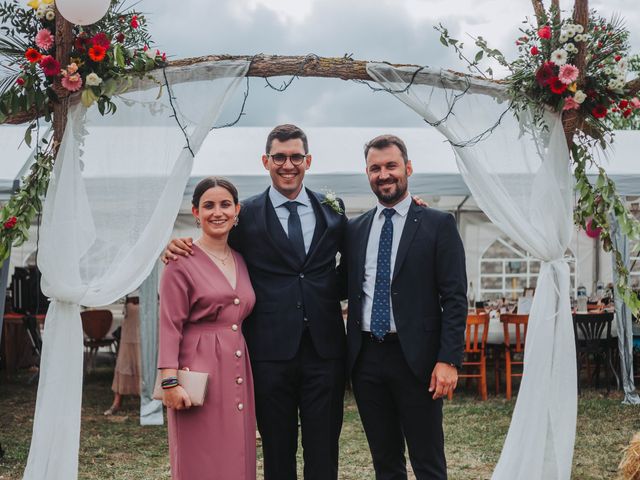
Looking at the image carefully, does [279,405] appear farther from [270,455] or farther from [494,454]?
[494,454]

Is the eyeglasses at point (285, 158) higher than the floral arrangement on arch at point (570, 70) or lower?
lower

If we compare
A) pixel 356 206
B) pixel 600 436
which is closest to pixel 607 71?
pixel 600 436

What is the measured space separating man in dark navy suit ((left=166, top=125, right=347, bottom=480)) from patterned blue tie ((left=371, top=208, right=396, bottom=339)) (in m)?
0.21

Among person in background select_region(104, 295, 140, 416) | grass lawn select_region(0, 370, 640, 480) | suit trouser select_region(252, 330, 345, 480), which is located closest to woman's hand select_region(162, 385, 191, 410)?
suit trouser select_region(252, 330, 345, 480)

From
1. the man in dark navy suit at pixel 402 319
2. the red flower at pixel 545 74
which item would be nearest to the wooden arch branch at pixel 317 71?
the red flower at pixel 545 74

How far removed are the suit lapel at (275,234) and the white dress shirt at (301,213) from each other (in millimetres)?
27

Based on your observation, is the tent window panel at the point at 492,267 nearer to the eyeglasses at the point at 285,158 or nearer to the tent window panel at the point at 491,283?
the tent window panel at the point at 491,283

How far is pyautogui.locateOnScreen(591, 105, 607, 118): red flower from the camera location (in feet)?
12.5

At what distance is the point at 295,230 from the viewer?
3447 millimetres

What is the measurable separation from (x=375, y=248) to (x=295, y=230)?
0.38 m

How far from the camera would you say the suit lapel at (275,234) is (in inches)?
133

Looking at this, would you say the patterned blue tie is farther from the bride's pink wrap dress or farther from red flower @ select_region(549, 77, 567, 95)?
red flower @ select_region(549, 77, 567, 95)

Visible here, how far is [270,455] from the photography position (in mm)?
A: 3391

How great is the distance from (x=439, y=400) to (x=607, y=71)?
184 cm
